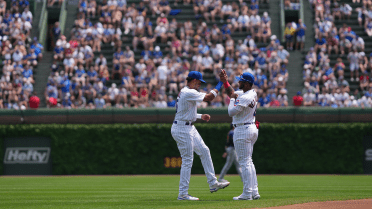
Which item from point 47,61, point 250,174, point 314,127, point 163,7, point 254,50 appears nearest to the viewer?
point 250,174

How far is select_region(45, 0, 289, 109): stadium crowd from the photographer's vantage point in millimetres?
21844

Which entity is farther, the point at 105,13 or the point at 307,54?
the point at 105,13

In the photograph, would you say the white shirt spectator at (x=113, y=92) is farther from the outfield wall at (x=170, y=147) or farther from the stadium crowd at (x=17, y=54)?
the stadium crowd at (x=17, y=54)

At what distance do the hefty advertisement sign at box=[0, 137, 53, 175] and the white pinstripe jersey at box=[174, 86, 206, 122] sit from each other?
A: 38.2 feet

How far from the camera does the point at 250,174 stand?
8320 millimetres

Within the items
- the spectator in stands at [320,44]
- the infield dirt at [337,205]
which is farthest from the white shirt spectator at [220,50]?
the infield dirt at [337,205]

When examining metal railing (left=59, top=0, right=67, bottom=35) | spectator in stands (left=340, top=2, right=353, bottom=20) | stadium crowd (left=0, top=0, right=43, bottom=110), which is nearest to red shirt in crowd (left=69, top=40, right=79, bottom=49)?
stadium crowd (left=0, top=0, right=43, bottom=110)

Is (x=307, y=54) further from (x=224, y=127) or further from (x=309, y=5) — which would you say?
(x=224, y=127)

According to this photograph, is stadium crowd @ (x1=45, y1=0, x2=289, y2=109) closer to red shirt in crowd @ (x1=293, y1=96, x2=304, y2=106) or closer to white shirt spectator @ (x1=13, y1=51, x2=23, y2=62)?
red shirt in crowd @ (x1=293, y1=96, x2=304, y2=106)

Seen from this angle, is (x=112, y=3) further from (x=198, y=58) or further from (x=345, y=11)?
(x=345, y=11)

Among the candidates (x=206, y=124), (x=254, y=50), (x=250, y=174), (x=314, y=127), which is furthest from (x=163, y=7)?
(x=250, y=174)

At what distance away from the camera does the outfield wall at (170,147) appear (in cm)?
1872

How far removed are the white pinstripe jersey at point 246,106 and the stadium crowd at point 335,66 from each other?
509 inches

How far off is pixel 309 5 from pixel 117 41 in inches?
420
